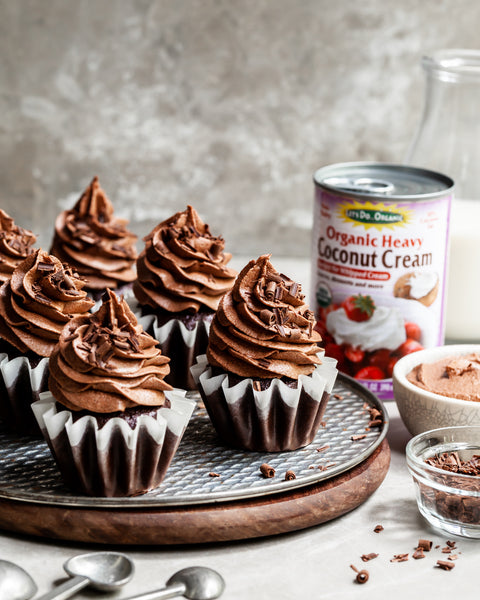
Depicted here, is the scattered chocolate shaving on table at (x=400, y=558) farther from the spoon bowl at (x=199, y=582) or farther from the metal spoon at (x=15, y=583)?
the metal spoon at (x=15, y=583)

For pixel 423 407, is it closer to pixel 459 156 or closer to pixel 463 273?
pixel 463 273

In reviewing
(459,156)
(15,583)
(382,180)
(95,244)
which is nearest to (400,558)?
(15,583)

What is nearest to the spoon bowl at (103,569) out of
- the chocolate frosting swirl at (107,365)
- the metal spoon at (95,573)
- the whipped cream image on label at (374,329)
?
the metal spoon at (95,573)

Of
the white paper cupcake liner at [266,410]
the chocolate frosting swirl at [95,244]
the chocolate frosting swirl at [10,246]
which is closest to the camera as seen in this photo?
the white paper cupcake liner at [266,410]

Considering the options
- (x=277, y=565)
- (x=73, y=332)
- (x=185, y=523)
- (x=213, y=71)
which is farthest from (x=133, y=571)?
(x=213, y=71)

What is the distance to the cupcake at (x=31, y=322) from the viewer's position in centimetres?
186

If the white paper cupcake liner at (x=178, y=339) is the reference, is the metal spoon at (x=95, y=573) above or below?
below

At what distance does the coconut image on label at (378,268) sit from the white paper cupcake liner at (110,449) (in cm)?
Result: 64

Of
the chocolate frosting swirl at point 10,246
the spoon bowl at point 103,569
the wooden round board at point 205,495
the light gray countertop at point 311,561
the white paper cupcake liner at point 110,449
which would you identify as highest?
the chocolate frosting swirl at point 10,246

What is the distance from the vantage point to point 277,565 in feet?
5.17

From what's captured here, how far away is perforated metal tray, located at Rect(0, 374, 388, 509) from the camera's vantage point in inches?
63.9

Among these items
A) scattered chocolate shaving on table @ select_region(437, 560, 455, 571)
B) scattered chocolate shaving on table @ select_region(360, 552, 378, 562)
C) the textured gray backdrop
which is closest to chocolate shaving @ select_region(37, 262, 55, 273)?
scattered chocolate shaving on table @ select_region(360, 552, 378, 562)

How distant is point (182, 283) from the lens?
2.14 metres

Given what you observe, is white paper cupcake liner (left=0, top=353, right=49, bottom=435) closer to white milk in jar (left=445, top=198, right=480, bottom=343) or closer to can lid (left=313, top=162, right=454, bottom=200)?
can lid (left=313, top=162, right=454, bottom=200)
